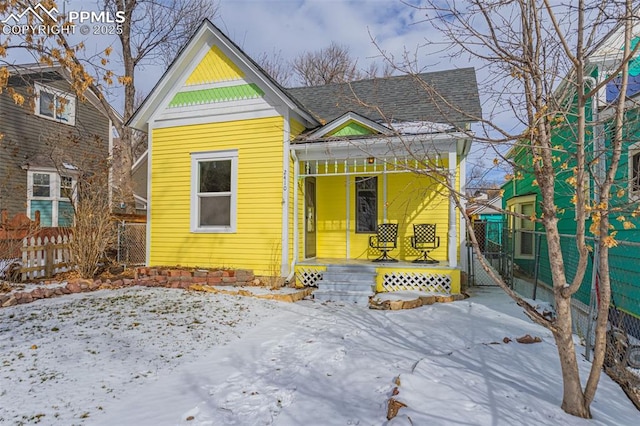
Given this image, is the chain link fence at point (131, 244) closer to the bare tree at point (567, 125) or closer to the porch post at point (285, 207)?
the porch post at point (285, 207)

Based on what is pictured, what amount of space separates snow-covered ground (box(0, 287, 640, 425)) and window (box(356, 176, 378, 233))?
3.77 metres

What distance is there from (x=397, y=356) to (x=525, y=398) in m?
1.31

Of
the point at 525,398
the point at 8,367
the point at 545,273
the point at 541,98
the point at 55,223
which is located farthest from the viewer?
the point at 55,223

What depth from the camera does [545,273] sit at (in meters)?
9.45

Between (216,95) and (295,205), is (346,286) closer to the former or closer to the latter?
(295,205)

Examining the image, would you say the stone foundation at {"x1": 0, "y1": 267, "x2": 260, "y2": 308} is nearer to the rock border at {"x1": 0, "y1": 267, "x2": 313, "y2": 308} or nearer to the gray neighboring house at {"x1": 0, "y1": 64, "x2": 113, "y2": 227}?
the rock border at {"x1": 0, "y1": 267, "x2": 313, "y2": 308}

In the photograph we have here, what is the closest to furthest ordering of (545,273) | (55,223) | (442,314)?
(442,314) → (545,273) → (55,223)

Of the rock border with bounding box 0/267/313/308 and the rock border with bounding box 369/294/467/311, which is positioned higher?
the rock border with bounding box 0/267/313/308

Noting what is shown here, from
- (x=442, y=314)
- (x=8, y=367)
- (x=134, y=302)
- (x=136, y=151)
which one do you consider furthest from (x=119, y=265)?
(x=136, y=151)

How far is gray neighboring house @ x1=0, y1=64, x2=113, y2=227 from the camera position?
12211 mm

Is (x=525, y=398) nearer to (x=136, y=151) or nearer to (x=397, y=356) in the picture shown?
(x=397, y=356)

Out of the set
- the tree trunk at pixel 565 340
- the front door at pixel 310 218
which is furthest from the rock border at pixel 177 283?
the tree trunk at pixel 565 340

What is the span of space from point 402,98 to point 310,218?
12.9ft

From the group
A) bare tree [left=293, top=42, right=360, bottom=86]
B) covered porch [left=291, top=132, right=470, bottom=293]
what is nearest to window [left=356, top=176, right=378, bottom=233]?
covered porch [left=291, top=132, right=470, bottom=293]
